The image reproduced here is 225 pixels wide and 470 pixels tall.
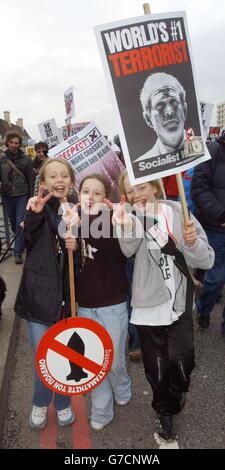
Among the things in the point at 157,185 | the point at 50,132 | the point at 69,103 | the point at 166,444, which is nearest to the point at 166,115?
the point at 157,185

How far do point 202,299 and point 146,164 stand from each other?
6.94ft

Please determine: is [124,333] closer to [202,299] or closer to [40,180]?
[40,180]

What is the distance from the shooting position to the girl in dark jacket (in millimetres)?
2188

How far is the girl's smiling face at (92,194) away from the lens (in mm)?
2313

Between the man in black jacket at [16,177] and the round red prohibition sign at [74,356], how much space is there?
11.5ft

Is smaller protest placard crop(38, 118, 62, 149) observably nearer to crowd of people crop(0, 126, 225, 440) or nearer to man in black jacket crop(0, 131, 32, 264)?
man in black jacket crop(0, 131, 32, 264)

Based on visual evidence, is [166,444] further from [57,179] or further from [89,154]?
[89,154]

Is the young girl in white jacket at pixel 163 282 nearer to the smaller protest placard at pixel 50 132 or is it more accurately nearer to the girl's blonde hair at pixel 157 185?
the girl's blonde hair at pixel 157 185

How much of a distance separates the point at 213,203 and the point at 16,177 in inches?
129

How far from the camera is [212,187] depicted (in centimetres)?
347

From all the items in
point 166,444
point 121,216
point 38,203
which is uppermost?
point 38,203

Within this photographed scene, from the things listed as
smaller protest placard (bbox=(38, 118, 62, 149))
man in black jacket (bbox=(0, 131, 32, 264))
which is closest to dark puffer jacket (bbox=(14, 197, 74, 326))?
man in black jacket (bbox=(0, 131, 32, 264))

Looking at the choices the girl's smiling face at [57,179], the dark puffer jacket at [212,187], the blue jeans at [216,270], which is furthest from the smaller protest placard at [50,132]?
the girl's smiling face at [57,179]
